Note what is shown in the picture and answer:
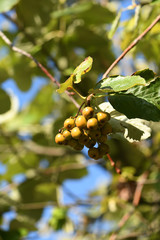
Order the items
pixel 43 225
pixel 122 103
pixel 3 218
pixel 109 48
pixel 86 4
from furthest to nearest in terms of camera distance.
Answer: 1. pixel 43 225
2. pixel 3 218
3. pixel 109 48
4. pixel 86 4
5. pixel 122 103

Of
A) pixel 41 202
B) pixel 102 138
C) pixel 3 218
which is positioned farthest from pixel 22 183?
pixel 102 138

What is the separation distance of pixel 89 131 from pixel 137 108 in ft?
0.40

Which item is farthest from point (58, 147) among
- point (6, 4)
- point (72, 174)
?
point (6, 4)

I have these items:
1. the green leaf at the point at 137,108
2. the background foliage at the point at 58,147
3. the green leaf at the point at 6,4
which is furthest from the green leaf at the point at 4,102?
the green leaf at the point at 137,108

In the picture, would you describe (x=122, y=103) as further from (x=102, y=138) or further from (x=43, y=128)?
(x=43, y=128)

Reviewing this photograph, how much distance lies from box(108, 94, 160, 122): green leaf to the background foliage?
3.03 ft

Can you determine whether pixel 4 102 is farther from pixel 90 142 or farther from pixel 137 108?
pixel 137 108

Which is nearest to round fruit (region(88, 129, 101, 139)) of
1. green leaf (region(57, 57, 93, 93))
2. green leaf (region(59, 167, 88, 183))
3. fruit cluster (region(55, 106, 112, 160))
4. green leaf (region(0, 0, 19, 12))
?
fruit cluster (region(55, 106, 112, 160))

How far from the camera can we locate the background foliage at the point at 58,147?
1.77 m

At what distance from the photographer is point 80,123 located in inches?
28.2

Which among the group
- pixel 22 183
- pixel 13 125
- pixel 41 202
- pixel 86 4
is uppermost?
pixel 86 4

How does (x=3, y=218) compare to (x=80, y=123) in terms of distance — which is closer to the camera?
(x=80, y=123)

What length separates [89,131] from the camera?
736 millimetres

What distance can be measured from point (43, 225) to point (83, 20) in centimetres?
159
